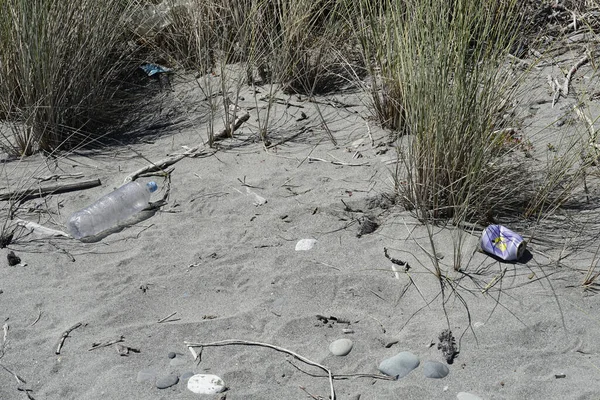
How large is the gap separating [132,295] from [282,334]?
2.34 ft

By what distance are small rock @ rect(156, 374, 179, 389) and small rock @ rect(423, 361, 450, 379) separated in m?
0.89

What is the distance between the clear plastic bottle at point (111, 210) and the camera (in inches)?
144

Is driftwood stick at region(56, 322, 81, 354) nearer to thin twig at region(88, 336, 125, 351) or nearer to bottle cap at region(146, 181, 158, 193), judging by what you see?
thin twig at region(88, 336, 125, 351)

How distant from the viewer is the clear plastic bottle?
3.66 m

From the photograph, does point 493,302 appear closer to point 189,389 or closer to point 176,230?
point 189,389

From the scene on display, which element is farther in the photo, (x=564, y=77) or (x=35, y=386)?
(x=564, y=77)

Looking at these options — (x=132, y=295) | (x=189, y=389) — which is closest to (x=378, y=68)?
(x=132, y=295)

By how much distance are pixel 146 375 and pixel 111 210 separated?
135cm

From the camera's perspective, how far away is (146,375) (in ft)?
8.80

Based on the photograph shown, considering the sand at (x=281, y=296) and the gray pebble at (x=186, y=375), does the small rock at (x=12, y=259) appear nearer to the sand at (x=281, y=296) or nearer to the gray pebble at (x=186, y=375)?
the sand at (x=281, y=296)

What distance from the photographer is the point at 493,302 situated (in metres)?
2.89

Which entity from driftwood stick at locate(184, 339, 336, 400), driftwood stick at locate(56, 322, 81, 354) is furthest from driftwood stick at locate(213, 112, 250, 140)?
driftwood stick at locate(184, 339, 336, 400)

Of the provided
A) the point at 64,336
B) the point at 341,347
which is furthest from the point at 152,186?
the point at 341,347

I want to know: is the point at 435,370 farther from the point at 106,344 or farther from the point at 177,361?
the point at 106,344
